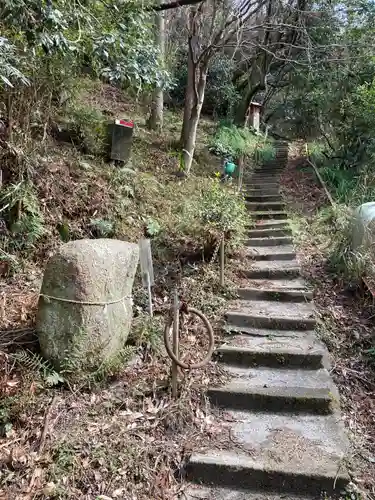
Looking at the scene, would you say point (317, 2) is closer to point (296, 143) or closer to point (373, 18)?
point (373, 18)

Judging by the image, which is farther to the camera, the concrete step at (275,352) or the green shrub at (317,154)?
the green shrub at (317,154)

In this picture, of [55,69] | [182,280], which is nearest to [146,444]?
[182,280]

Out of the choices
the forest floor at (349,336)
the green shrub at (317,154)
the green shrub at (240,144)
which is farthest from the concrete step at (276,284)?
the green shrub at (317,154)

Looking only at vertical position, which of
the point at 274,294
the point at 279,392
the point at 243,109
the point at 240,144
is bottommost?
the point at 279,392

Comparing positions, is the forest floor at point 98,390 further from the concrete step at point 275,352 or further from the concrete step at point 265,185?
the concrete step at point 265,185

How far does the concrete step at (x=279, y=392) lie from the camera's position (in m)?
3.28

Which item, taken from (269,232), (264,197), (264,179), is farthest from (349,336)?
(264,179)

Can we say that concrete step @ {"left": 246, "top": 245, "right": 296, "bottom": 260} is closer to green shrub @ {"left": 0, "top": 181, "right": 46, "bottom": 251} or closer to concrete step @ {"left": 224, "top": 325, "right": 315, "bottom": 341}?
concrete step @ {"left": 224, "top": 325, "right": 315, "bottom": 341}

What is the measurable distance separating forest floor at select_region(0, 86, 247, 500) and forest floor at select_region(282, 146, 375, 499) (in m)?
1.10

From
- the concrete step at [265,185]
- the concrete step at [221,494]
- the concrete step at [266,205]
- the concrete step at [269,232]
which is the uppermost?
the concrete step at [265,185]

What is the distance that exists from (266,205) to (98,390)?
5645mm

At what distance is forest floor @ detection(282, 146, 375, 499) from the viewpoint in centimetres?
297

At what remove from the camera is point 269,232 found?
6.65 m

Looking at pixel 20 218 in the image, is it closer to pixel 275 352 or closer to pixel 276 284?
pixel 275 352
